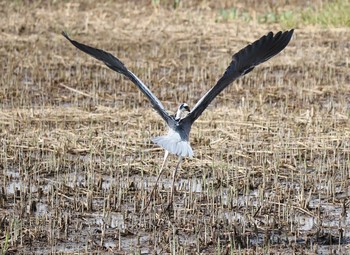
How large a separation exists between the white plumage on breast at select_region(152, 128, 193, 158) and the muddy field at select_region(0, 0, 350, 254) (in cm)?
52

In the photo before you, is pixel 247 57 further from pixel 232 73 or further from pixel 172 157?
pixel 172 157

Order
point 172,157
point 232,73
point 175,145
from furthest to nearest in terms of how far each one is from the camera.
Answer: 1. point 172,157
2. point 232,73
3. point 175,145

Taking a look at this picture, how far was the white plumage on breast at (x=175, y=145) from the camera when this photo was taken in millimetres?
6602

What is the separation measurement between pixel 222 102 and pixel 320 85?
5.14 feet

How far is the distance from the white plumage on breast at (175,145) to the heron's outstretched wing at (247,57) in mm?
301

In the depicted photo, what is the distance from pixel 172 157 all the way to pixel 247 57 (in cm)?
203

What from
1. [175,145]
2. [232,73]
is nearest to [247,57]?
Result: [232,73]

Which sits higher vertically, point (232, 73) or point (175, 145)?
point (232, 73)

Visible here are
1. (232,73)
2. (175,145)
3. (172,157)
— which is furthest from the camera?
(172,157)

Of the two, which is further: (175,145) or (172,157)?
(172,157)

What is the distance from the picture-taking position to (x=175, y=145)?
6730 mm

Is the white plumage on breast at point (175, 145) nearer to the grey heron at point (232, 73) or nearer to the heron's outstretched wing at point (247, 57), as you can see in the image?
the grey heron at point (232, 73)

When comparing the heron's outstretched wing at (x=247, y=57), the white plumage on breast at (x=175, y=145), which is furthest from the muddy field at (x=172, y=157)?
the heron's outstretched wing at (x=247, y=57)

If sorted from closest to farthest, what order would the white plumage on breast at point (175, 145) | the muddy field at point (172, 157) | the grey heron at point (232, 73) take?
the muddy field at point (172, 157)
the white plumage on breast at point (175, 145)
the grey heron at point (232, 73)
